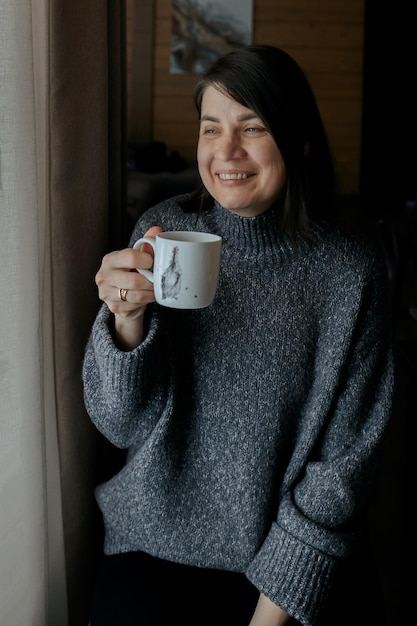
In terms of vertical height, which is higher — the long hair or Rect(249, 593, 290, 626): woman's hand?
the long hair

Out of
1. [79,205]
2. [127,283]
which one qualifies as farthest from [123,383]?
[79,205]

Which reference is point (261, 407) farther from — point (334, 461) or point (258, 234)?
point (258, 234)

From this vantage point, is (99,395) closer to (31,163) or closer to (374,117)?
(31,163)

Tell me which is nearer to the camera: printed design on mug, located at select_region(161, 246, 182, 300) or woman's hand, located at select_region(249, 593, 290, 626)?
printed design on mug, located at select_region(161, 246, 182, 300)

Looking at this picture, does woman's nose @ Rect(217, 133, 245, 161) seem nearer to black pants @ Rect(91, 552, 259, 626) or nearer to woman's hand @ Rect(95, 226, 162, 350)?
woman's hand @ Rect(95, 226, 162, 350)

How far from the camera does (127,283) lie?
885 mm

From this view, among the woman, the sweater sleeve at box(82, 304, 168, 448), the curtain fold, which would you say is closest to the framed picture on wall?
the curtain fold

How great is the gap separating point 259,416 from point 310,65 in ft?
19.9

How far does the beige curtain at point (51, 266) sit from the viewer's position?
880mm

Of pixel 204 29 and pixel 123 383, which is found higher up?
pixel 204 29

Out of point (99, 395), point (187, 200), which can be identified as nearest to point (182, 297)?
point (99, 395)

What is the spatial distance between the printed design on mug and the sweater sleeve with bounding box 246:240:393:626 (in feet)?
1.10

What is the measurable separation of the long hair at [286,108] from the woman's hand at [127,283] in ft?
0.74

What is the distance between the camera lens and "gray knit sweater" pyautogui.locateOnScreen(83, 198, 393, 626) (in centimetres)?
106
